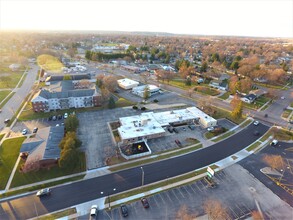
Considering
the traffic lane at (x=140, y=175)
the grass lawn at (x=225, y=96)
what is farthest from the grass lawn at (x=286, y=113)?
the traffic lane at (x=140, y=175)

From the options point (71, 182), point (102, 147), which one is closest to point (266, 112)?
point (102, 147)

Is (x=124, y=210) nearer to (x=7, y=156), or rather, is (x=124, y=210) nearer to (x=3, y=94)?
(x=7, y=156)

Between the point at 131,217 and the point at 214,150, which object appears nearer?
the point at 131,217

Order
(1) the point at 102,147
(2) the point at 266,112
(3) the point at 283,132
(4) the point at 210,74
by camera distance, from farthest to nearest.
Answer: (4) the point at 210,74
(2) the point at 266,112
(3) the point at 283,132
(1) the point at 102,147

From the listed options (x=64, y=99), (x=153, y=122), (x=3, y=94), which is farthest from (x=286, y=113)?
(x=3, y=94)

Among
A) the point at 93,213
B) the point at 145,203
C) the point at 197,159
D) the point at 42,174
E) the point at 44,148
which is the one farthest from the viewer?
the point at 197,159

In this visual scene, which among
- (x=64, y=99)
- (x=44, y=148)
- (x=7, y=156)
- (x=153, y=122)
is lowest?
(x=7, y=156)

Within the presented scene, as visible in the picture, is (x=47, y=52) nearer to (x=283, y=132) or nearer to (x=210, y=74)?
(x=210, y=74)
